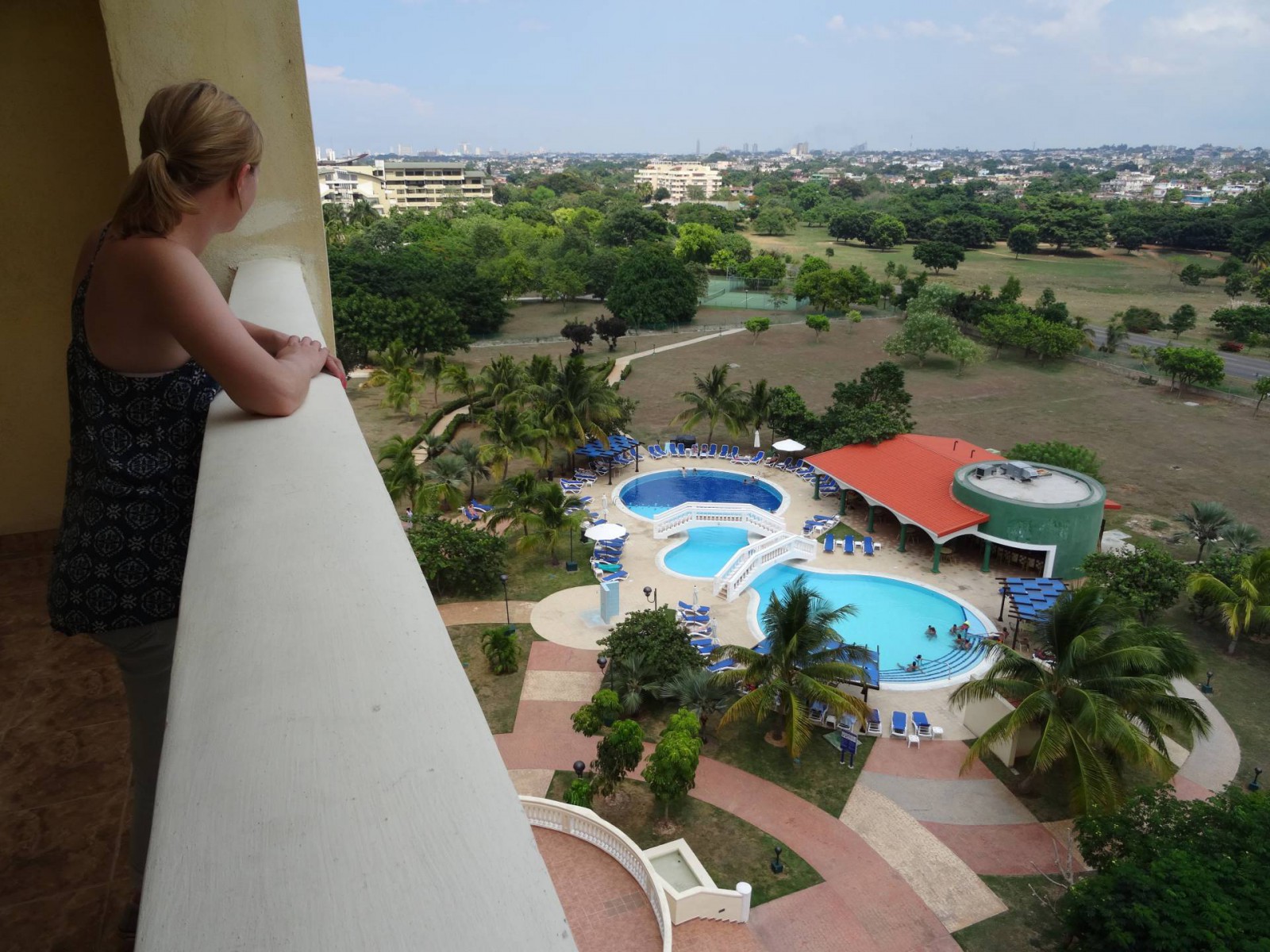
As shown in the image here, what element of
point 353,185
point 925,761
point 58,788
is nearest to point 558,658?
point 925,761

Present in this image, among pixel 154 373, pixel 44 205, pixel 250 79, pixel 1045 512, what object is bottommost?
pixel 1045 512

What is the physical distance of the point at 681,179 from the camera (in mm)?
151250

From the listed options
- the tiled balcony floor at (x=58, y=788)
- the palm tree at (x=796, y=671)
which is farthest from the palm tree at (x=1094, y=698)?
the tiled balcony floor at (x=58, y=788)

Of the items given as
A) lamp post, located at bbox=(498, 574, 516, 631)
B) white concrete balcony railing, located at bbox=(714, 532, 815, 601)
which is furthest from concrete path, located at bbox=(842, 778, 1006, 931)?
lamp post, located at bbox=(498, 574, 516, 631)

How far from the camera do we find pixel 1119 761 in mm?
12852

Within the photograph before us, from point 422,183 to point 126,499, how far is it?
11044cm

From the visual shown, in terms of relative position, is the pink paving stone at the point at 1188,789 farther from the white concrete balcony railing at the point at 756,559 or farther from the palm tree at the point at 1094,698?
the white concrete balcony railing at the point at 756,559

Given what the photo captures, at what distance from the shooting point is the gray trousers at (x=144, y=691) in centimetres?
249

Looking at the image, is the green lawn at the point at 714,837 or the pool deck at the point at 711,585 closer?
the green lawn at the point at 714,837

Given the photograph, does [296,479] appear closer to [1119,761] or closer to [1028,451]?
[1119,761]

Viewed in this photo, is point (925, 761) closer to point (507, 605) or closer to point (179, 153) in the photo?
point (507, 605)

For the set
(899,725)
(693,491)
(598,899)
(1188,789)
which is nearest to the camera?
(598,899)

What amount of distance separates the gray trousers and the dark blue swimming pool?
71.5ft

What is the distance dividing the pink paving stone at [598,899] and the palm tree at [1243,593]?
14.9 meters
